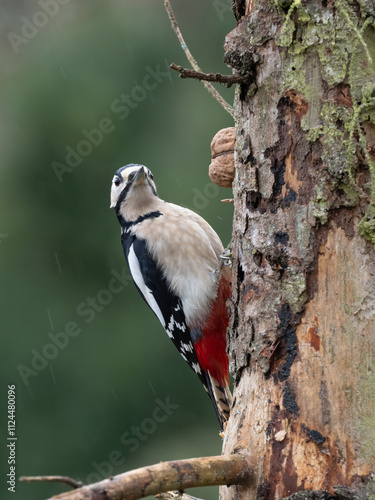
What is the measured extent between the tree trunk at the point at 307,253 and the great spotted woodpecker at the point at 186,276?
41.0 inches

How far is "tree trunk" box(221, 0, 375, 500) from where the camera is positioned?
176 centimetres

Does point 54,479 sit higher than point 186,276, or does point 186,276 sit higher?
point 186,276

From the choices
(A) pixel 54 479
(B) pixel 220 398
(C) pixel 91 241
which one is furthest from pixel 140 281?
(C) pixel 91 241

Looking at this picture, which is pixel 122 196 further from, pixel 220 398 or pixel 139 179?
pixel 220 398

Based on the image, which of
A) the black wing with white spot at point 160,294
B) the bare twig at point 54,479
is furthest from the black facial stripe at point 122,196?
the bare twig at point 54,479

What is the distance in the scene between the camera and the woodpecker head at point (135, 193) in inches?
130

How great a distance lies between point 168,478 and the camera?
159cm

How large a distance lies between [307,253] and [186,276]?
4.20ft

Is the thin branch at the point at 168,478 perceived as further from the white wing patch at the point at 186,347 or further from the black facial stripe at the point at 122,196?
the black facial stripe at the point at 122,196

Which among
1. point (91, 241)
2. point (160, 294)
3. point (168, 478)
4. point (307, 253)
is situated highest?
point (91, 241)

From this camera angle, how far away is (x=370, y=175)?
5.94 ft

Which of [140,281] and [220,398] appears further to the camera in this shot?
[140,281]

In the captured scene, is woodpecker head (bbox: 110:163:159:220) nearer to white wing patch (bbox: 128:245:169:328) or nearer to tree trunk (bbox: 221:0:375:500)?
white wing patch (bbox: 128:245:169:328)

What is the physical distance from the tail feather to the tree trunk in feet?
3.36
